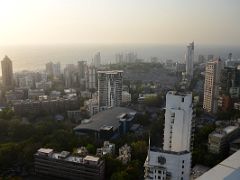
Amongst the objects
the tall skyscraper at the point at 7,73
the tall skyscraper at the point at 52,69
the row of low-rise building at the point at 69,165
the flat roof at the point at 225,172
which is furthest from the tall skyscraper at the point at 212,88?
the tall skyscraper at the point at 52,69

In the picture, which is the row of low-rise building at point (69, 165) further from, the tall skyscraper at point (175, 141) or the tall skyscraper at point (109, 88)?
the tall skyscraper at point (109, 88)

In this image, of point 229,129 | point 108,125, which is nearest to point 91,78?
point 108,125

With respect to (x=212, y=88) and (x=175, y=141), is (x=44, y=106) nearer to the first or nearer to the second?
(x=212, y=88)

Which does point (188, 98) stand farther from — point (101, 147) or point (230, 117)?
point (230, 117)

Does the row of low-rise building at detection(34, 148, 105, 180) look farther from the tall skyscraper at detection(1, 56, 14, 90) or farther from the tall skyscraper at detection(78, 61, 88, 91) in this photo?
the tall skyscraper at detection(78, 61, 88, 91)

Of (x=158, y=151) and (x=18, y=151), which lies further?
(x=18, y=151)

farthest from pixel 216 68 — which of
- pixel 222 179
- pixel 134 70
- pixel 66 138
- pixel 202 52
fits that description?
pixel 202 52
